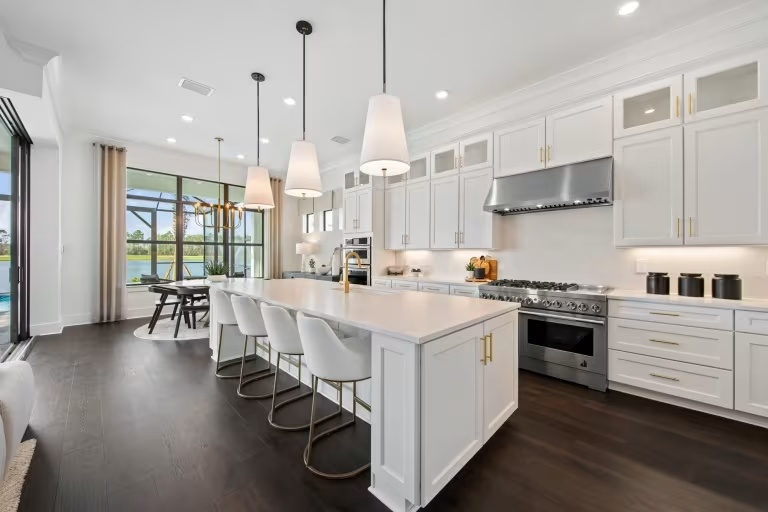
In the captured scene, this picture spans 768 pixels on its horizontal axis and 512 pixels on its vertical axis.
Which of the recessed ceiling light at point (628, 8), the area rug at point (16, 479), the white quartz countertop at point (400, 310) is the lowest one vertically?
the area rug at point (16, 479)

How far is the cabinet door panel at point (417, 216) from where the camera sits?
458 centimetres

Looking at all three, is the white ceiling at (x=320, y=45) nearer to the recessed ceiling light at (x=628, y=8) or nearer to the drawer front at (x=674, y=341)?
the recessed ceiling light at (x=628, y=8)

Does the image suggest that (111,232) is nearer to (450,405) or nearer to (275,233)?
(275,233)

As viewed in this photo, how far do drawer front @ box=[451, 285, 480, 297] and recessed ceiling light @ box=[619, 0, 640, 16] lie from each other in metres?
2.66

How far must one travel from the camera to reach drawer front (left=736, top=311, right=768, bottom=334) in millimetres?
2145

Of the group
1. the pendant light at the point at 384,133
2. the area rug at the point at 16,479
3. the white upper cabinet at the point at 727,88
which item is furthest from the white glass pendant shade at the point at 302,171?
the white upper cabinet at the point at 727,88

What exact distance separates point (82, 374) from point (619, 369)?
196 inches

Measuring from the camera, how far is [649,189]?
278cm

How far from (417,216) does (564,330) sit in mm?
2468

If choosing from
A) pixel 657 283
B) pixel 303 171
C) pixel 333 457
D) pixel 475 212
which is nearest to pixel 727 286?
pixel 657 283

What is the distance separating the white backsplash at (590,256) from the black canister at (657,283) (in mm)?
212

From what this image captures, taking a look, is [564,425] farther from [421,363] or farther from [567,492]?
[421,363]

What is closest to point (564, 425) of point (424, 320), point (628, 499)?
point (628, 499)

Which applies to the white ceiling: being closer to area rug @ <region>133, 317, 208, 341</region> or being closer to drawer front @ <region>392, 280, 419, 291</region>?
drawer front @ <region>392, 280, 419, 291</region>
